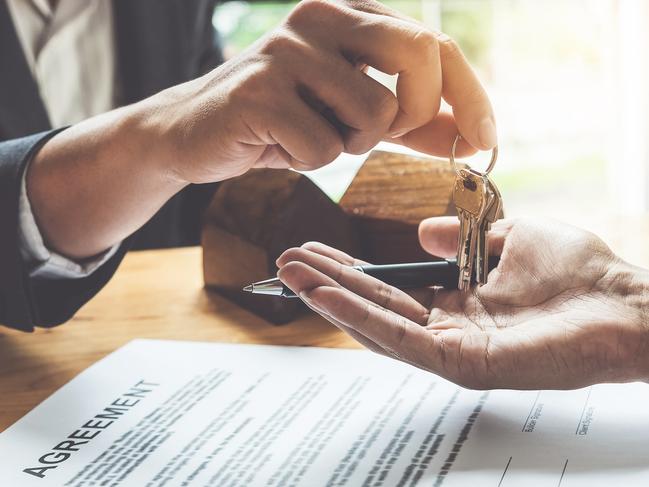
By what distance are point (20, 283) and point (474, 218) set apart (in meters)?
0.53

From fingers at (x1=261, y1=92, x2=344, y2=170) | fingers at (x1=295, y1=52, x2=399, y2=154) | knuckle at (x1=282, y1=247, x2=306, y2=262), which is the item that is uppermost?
fingers at (x1=295, y1=52, x2=399, y2=154)

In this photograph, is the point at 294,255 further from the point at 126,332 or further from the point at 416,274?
the point at 126,332

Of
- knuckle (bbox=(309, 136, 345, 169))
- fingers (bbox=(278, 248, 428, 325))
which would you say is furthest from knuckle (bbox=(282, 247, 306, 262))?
knuckle (bbox=(309, 136, 345, 169))

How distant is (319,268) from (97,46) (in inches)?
46.2

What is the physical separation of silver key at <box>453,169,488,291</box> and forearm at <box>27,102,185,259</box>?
1.12 feet

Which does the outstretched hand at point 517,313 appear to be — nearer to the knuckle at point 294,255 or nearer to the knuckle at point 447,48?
the knuckle at point 294,255

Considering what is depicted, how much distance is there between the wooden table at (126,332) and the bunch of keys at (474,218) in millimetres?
172

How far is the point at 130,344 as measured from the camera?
36.5 inches

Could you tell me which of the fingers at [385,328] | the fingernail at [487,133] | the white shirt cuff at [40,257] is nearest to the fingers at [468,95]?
the fingernail at [487,133]

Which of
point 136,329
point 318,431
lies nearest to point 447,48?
point 318,431

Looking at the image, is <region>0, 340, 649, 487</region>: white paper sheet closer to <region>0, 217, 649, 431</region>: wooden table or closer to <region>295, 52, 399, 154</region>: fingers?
<region>0, 217, 649, 431</region>: wooden table

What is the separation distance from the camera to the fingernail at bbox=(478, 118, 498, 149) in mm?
788

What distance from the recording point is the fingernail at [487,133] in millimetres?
788

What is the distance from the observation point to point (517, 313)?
74 centimetres
